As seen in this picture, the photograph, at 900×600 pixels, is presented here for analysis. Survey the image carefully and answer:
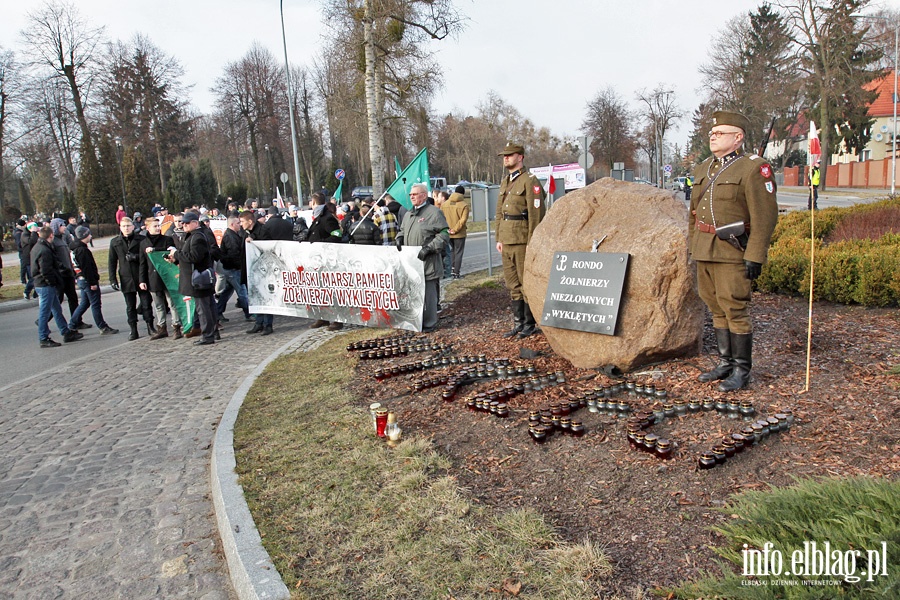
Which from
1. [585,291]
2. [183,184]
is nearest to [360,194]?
[183,184]

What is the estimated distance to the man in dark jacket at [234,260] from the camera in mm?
10444

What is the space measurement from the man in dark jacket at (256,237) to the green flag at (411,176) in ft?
7.24

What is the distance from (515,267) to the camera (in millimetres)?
7832

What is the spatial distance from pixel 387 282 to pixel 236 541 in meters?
5.72

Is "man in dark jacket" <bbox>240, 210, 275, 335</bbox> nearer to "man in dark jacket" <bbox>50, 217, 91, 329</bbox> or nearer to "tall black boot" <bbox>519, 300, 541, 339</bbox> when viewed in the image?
"man in dark jacket" <bbox>50, 217, 91, 329</bbox>

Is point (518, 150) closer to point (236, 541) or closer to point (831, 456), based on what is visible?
point (831, 456)

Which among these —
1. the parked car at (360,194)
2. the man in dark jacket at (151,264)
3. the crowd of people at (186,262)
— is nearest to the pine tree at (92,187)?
the parked car at (360,194)

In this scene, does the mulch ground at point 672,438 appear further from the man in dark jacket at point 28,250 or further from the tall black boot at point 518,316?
the man in dark jacket at point 28,250

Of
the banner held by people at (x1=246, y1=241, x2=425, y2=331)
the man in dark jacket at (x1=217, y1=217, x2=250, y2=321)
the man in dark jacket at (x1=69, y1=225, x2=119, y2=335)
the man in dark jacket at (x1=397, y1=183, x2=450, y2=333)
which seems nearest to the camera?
the man in dark jacket at (x1=397, y1=183, x2=450, y2=333)

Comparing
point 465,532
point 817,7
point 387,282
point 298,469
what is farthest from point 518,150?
point 817,7

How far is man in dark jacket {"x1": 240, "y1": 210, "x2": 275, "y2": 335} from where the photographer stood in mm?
10328

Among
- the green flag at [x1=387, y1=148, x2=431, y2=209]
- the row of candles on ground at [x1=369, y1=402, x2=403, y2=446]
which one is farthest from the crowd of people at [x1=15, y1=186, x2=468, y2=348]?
the row of candles on ground at [x1=369, y1=402, x2=403, y2=446]

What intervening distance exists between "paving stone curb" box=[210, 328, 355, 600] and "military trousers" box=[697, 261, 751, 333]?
3.76 m

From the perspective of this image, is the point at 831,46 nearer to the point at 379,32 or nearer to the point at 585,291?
the point at 379,32
